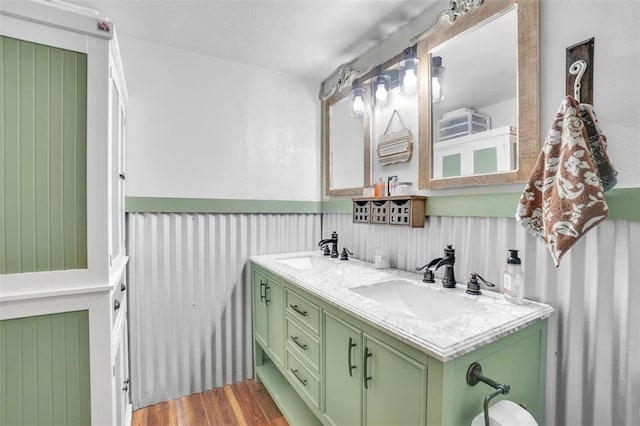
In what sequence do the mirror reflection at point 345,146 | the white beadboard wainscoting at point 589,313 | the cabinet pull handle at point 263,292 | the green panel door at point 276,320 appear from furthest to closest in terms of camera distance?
the mirror reflection at point 345,146
the cabinet pull handle at point 263,292
the green panel door at point 276,320
the white beadboard wainscoting at point 589,313

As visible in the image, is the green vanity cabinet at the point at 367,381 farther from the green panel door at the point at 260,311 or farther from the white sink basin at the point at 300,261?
the white sink basin at the point at 300,261

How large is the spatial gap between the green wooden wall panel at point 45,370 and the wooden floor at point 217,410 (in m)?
0.98

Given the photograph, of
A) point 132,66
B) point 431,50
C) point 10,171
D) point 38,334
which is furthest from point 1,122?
point 431,50

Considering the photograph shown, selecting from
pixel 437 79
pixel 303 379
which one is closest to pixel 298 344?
pixel 303 379

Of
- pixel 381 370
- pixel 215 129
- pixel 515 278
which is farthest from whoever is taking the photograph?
pixel 215 129

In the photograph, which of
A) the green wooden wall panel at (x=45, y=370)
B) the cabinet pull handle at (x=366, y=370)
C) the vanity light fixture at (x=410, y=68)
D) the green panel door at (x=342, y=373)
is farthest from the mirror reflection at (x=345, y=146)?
the green wooden wall panel at (x=45, y=370)

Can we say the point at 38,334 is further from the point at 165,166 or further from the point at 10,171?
the point at 165,166

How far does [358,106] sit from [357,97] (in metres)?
0.07

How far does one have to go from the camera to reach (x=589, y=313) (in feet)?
3.62

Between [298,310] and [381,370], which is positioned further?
[298,310]

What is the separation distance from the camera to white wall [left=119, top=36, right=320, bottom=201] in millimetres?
2131

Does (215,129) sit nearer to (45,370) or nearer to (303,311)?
(303,311)

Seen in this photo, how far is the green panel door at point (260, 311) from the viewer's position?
7.24 feet

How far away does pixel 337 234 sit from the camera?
256 centimetres
